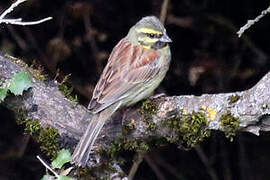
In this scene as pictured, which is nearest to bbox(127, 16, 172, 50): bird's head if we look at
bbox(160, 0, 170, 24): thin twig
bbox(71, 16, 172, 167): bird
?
bbox(71, 16, 172, 167): bird

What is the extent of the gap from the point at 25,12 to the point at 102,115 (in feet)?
7.92

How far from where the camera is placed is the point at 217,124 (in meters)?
4.19

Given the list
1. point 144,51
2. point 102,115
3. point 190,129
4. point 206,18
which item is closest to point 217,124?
point 190,129

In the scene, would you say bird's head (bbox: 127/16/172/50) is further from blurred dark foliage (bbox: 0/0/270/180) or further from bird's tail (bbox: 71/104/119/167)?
blurred dark foliage (bbox: 0/0/270/180)

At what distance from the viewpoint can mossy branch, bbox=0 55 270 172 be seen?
416 cm

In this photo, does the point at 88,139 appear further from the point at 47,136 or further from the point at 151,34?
the point at 151,34

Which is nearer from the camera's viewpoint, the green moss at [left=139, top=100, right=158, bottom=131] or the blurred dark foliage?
the green moss at [left=139, top=100, right=158, bottom=131]

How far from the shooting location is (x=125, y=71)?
4.84m

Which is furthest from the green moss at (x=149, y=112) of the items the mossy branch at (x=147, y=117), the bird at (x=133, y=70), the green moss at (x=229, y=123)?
the green moss at (x=229, y=123)

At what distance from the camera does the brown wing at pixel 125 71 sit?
464 centimetres

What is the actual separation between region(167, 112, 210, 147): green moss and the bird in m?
0.43

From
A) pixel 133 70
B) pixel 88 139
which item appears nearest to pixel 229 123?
pixel 88 139

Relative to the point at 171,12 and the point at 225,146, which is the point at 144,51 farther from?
the point at 225,146

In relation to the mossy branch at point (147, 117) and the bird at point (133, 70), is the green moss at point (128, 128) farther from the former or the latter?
the bird at point (133, 70)
